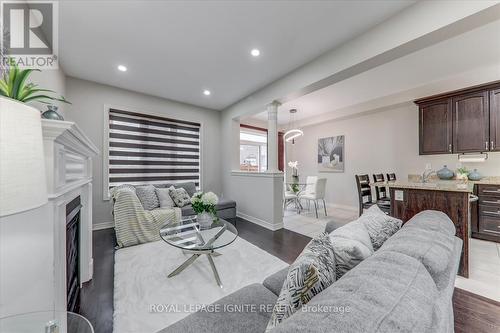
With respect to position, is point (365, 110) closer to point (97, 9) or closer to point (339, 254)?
point (339, 254)

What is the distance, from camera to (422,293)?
1.87ft

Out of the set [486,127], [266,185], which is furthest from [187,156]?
[486,127]

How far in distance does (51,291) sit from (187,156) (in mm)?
3816

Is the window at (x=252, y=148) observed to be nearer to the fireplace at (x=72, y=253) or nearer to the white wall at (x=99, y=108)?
the white wall at (x=99, y=108)

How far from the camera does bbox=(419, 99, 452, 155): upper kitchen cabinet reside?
3498mm

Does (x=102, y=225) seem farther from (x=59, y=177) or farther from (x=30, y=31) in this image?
(x=59, y=177)

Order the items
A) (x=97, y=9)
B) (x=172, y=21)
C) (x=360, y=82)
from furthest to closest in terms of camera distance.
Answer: (x=360, y=82) < (x=172, y=21) < (x=97, y=9)

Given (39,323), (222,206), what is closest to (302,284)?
(39,323)

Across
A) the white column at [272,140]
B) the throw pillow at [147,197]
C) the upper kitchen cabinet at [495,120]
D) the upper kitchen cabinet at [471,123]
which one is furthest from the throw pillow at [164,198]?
the upper kitchen cabinet at [495,120]

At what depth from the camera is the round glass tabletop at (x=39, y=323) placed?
773 mm

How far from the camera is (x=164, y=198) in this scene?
338 centimetres

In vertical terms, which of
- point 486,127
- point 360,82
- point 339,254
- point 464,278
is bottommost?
point 464,278

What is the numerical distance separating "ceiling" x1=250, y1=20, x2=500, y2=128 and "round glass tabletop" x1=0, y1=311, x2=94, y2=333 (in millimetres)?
4167

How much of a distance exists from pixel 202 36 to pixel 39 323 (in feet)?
8.85
